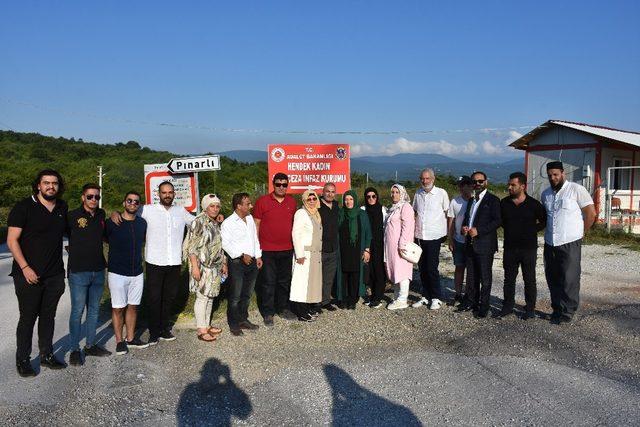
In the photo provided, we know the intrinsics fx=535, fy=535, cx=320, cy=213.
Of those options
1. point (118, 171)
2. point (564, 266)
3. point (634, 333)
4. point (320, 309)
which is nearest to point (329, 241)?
point (320, 309)

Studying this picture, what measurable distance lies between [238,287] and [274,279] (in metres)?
0.59

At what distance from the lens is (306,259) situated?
660cm

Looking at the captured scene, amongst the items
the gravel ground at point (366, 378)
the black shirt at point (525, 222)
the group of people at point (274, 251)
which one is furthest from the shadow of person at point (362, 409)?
the black shirt at point (525, 222)

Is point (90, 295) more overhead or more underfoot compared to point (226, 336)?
more overhead

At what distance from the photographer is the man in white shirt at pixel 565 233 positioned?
610cm

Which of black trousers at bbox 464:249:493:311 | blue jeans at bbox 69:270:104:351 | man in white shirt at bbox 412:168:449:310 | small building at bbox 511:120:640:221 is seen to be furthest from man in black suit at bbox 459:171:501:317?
small building at bbox 511:120:640:221

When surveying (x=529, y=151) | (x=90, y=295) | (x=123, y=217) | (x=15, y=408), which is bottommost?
(x=15, y=408)

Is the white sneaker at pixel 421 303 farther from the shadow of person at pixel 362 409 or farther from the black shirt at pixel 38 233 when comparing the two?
the black shirt at pixel 38 233

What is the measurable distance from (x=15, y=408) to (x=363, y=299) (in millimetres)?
4659

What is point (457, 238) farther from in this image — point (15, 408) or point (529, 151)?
point (529, 151)

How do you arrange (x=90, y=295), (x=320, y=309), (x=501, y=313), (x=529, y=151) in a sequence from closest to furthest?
(x=90, y=295)
(x=501, y=313)
(x=320, y=309)
(x=529, y=151)

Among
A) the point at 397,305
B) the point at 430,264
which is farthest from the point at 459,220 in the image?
the point at 397,305

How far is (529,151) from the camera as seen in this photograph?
69.3 feet

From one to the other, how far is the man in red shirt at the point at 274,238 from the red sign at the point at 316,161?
2.84 metres
